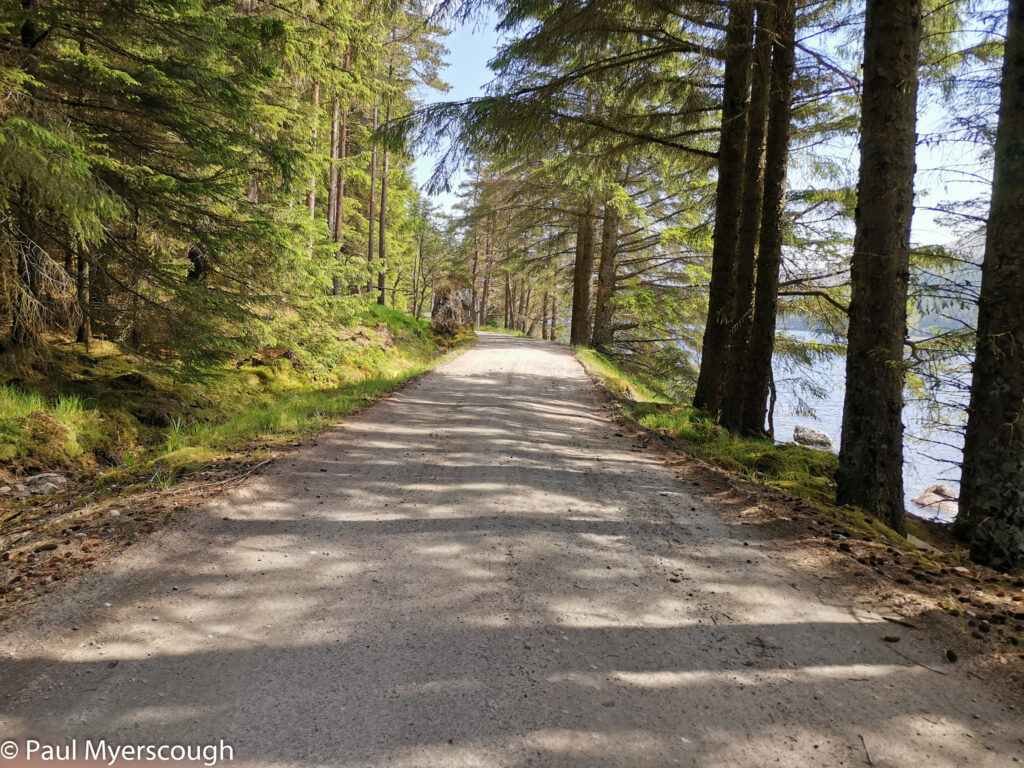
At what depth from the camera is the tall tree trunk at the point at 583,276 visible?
59.8 ft

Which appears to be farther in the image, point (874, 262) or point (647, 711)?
point (874, 262)

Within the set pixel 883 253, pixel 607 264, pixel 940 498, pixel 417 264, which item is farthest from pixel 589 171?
pixel 417 264

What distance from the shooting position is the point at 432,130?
274 inches

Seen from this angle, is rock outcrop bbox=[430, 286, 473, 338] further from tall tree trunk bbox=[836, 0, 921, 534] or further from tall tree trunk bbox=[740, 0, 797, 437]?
tall tree trunk bbox=[836, 0, 921, 534]

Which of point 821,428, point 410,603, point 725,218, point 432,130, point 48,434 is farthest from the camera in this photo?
point 821,428

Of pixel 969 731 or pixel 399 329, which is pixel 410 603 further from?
pixel 399 329

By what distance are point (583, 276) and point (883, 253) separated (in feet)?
49.6

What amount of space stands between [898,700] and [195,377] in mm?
7980

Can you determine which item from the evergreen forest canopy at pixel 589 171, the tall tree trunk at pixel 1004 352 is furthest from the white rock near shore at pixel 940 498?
the tall tree trunk at pixel 1004 352

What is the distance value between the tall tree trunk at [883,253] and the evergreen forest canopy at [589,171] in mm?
22

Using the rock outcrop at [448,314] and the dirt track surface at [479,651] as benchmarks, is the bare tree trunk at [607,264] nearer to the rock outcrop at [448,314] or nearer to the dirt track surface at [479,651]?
the rock outcrop at [448,314]

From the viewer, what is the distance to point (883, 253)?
4.61 meters

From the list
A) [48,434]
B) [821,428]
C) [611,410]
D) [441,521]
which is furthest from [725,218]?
Result: [821,428]

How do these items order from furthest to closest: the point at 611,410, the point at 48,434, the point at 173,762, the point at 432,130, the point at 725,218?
the point at 611,410
the point at 725,218
the point at 432,130
the point at 48,434
the point at 173,762
